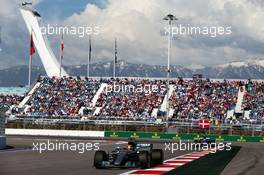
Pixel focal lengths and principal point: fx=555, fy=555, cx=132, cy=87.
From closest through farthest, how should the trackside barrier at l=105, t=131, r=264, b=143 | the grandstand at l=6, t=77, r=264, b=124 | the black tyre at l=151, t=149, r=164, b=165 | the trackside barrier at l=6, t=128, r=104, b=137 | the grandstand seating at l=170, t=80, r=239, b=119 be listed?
the black tyre at l=151, t=149, r=164, b=165
the trackside barrier at l=105, t=131, r=264, b=143
the trackside barrier at l=6, t=128, r=104, b=137
the grandstand at l=6, t=77, r=264, b=124
the grandstand seating at l=170, t=80, r=239, b=119

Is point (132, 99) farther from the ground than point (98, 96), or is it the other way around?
point (98, 96)

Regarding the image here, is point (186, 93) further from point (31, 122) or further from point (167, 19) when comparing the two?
point (31, 122)

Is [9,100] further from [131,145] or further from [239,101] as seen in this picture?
[131,145]

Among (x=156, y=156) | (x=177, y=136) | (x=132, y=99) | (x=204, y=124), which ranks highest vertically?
(x=132, y=99)

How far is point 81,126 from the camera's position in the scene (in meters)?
54.2

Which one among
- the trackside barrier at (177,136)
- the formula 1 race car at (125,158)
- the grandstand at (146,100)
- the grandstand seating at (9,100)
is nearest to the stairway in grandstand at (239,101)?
the grandstand at (146,100)

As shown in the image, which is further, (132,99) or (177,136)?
(132,99)

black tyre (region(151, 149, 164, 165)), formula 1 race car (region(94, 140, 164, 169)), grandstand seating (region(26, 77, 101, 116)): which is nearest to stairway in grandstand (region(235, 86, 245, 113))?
grandstand seating (region(26, 77, 101, 116))

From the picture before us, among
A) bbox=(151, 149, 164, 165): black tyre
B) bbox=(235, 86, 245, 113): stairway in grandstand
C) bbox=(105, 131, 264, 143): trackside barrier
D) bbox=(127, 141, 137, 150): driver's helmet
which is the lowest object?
bbox=(105, 131, 264, 143): trackside barrier

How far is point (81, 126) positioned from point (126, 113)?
610 centimetres

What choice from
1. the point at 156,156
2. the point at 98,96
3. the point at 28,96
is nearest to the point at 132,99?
the point at 98,96

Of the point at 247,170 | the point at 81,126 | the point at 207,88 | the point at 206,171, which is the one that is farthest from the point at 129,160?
the point at 207,88

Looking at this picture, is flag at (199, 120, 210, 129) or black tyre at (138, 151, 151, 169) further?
flag at (199, 120, 210, 129)

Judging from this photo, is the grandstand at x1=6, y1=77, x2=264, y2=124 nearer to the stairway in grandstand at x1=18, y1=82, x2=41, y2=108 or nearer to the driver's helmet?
the stairway in grandstand at x1=18, y1=82, x2=41, y2=108
